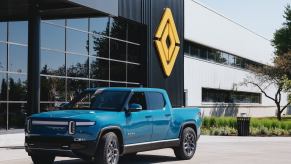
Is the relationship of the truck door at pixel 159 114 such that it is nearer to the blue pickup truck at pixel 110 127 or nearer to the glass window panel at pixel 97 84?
the blue pickup truck at pixel 110 127

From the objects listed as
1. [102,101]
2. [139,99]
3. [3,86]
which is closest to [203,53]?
[3,86]

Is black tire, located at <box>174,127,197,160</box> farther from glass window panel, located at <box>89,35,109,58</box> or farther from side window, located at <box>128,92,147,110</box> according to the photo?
glass window panel, located at <box>89,35,109,58</box>

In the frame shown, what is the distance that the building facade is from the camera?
903 inches

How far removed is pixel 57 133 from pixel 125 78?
72.4 ft

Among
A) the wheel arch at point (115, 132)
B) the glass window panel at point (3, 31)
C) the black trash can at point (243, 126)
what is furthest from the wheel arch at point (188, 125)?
the glass window panel at point (3, 31)

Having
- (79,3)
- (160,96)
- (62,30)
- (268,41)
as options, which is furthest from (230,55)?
(160,96)

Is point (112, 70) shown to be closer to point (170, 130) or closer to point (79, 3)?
point (79, 3)

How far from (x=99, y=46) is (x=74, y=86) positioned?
320 centimetres

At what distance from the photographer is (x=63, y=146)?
37.5ft

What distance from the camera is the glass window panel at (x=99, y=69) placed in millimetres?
30222

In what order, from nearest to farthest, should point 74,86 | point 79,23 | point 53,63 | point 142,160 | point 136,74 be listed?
1. point 142,160
2. point 53,63
3. point 74,86
4. point 79,23
5. point 136,74

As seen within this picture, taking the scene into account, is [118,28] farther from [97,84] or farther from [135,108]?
[135,108]

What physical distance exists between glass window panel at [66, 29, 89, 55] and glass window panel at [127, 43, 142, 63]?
14.7 ft

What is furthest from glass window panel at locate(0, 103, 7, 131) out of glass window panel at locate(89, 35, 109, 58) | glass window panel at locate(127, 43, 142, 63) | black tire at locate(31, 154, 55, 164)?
black tire at locate(31, 154, 55, 164)
